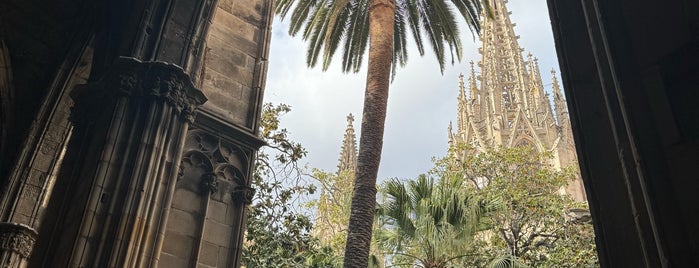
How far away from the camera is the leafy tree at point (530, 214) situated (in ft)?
64.0

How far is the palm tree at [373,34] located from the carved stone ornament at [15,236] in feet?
17.3

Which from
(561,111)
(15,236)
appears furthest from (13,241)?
(561,111)

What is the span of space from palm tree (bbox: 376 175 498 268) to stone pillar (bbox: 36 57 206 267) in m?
6.97

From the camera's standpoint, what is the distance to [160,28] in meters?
7.75

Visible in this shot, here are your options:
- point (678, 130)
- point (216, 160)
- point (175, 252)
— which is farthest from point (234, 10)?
point (678, 130)

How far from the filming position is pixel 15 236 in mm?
9180

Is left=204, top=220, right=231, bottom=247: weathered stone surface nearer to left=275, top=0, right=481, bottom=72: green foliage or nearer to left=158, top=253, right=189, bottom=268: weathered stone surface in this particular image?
left=158, top=253, right=189, bottom=268: weathered stone surface

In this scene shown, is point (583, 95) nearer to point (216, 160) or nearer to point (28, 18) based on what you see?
point (216, 160)

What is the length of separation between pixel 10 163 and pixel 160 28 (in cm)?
458

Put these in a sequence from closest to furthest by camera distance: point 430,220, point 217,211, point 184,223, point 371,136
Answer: point 184,223 → point 217,211 → point 371,136 → point 430,220

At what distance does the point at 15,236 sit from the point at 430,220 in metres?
7.77

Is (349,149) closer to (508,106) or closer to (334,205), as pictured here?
(508,106)

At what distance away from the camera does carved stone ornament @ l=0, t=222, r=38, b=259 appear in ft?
30.0

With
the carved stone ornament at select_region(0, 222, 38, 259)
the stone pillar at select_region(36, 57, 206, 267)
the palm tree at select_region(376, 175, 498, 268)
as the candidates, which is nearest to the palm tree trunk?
the palm tree at select_region(376, 175, 498, 268)
